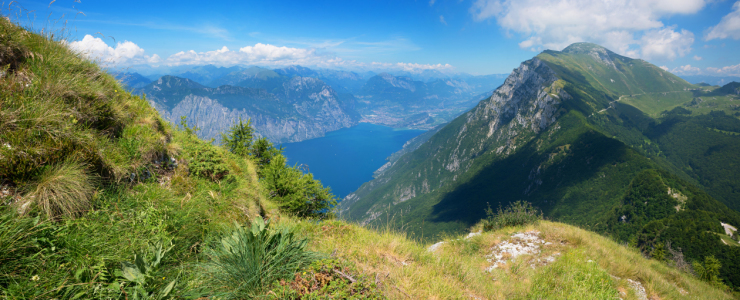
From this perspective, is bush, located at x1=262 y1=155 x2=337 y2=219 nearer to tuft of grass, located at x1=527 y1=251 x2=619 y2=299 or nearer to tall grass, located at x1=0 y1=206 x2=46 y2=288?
tuft of grass, located at x1=527 y1=251 x2=619 y2=299

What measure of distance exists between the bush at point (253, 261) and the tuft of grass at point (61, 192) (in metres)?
2.20

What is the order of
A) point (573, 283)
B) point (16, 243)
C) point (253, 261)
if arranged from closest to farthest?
point (16, 243)
point (253, 261)
point (573, 283)

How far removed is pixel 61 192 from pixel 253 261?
3.27 metres

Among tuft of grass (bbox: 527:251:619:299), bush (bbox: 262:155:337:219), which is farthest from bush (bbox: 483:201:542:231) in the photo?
bush (bbox: 262:155:337:219)

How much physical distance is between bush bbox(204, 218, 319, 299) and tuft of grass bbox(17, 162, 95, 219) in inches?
86.6

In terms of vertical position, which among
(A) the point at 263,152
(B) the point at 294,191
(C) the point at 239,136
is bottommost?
(B) the point at 294,191

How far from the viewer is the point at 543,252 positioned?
914 cm

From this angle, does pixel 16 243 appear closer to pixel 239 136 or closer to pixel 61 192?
pixel 61 192

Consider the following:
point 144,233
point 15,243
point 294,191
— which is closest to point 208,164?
point 144,233

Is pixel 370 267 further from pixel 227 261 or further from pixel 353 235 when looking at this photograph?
pixel 227 261

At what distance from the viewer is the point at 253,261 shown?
3703 mm

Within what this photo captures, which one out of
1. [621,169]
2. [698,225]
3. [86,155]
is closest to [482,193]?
[621,169]

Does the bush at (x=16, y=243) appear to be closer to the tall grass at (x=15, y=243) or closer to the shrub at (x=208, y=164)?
the tall grass at (x=15, y=243)

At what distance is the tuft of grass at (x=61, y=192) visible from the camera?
3.70 m
